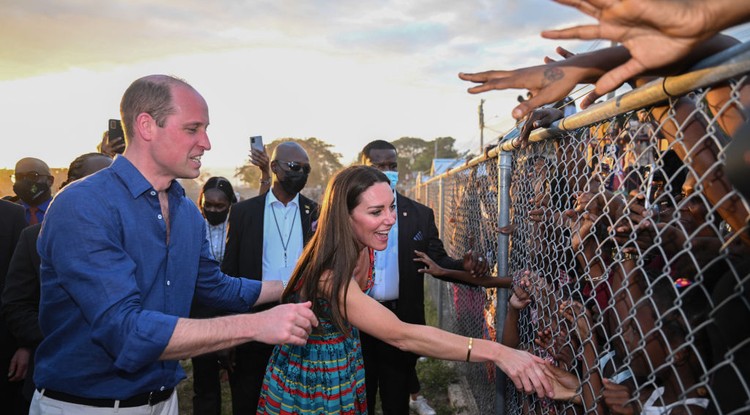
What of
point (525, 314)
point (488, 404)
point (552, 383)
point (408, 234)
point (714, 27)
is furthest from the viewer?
point (408, 234)

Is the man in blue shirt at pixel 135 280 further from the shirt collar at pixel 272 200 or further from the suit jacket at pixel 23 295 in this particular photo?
the shirt collar at pixel 272 200

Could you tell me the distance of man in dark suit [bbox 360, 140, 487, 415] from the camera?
162 inches

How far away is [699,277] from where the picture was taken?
3.80ft

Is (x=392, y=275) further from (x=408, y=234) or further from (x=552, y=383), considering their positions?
(x=552, y=383)

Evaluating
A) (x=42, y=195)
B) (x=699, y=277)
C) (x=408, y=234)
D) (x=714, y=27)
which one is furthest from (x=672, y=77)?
(x=42, y=195)

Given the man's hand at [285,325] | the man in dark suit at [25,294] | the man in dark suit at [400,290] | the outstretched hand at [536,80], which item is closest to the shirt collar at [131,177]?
the man's hand at [285,325]

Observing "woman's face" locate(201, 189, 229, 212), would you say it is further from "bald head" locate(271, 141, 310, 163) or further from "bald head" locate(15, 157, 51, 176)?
"bald head" locate(15, 157, 51, 176)

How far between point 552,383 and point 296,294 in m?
1.51

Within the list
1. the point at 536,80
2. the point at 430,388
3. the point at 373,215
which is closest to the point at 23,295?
the point at 373,215

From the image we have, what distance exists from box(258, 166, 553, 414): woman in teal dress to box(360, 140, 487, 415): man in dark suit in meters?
1.18

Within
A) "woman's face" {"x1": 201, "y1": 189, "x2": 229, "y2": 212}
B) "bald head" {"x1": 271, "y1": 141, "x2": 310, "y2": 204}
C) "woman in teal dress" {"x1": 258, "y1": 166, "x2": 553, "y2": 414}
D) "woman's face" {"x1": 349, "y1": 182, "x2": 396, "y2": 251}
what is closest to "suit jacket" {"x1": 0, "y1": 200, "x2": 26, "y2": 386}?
"woman's face" {"x1": 201, "y1": 189, "x2": 229, "y2": 212}

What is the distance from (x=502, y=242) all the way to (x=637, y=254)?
1339 mm

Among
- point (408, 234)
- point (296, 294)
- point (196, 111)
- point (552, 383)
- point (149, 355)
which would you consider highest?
point (196, 111)

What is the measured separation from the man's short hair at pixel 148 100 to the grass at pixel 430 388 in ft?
12.8
